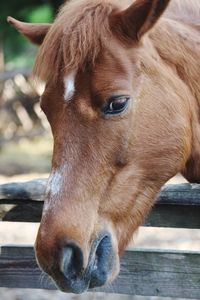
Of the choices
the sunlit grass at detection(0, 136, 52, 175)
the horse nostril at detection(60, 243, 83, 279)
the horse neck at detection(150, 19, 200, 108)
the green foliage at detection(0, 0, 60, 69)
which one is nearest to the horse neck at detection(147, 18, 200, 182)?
the horse neck at detection(150, 19, 200, 108)

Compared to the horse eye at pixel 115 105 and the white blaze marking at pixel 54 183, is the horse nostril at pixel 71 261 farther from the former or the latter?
the horse eye at pixel 115 105

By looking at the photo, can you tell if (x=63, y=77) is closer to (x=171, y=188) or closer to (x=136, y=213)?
(x=136, y=213)

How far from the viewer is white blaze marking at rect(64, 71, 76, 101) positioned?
2715mm

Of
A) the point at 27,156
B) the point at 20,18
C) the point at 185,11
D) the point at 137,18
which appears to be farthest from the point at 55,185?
the point at 27,156

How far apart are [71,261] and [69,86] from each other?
74 cm

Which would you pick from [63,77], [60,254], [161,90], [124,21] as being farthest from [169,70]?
[60,254]

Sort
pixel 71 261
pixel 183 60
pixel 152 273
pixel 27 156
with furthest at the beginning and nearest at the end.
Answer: pixel 27 156, pixel 152 273, pixel 183 60, pixel 71 261

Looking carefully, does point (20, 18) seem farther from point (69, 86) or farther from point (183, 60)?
point (69, 86)

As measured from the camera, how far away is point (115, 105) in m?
2.69

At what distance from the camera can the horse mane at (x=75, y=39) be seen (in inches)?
108

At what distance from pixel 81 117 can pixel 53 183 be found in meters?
0.30

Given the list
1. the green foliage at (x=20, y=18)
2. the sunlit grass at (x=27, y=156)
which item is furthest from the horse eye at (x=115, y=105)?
the sunlit grass at (x=27, y=156)

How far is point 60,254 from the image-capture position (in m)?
2.51

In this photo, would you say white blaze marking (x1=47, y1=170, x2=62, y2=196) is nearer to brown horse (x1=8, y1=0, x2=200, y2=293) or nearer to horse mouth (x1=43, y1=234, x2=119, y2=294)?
brown horse (x1=8, y1=0, x2=200, y2=293)
